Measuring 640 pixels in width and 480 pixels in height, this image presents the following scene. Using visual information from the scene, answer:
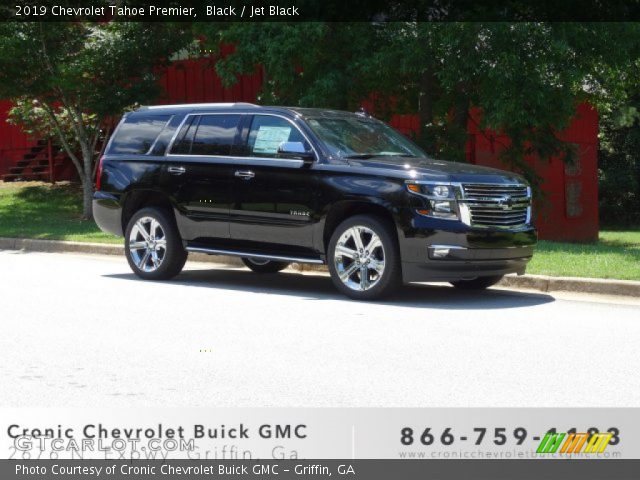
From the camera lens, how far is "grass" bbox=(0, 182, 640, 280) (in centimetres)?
1296

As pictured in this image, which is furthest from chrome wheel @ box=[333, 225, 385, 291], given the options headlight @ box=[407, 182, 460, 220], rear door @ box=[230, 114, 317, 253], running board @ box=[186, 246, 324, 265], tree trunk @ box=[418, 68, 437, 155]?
tree trunk @ box=[418, 68, 437, 155]

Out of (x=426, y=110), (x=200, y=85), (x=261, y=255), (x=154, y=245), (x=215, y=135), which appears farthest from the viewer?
(x=200, y=85)

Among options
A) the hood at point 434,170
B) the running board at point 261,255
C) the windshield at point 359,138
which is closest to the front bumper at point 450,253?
the hood at point 434,170

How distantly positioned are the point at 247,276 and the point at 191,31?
10461 millimetres

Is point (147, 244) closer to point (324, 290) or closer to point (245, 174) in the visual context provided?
point (245, 174)

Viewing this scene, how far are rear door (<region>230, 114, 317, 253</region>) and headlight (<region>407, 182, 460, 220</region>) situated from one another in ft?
4.12

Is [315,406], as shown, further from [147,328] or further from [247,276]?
[247,276]

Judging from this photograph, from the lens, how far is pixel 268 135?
12.5 meters

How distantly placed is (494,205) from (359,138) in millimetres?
1807

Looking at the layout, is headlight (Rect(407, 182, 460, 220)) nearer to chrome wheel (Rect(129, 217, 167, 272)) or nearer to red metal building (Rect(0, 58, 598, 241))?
chrome wheel (Rect(129, 217, 167, 272))

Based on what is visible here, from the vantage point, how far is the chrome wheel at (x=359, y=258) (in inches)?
448

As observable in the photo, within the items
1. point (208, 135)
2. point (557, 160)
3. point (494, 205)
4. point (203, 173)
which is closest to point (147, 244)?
point (203, 173)

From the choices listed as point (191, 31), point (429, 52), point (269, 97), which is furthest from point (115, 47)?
point (429, 52)

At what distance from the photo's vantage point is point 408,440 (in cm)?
556
